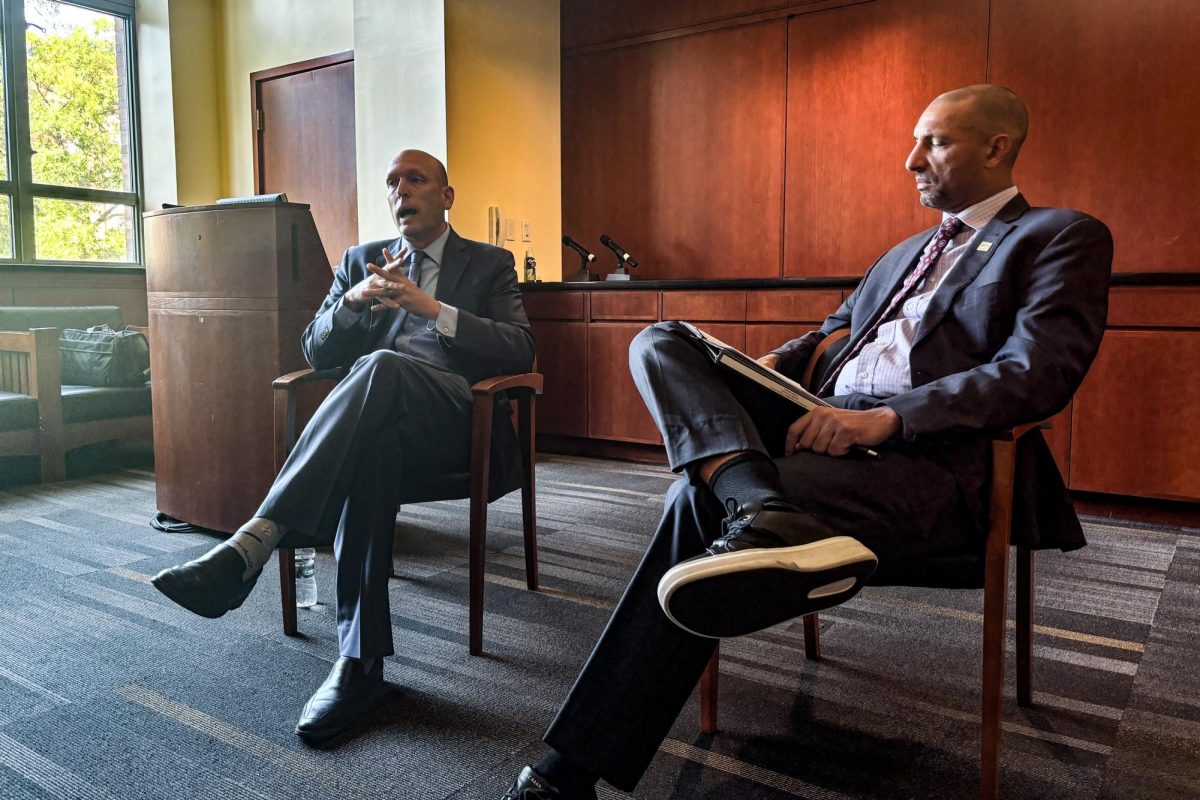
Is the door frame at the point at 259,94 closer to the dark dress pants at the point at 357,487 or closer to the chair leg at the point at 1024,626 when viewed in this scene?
the dark dress pants at the point at 357,487

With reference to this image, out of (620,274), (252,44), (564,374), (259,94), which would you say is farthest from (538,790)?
(252,44)

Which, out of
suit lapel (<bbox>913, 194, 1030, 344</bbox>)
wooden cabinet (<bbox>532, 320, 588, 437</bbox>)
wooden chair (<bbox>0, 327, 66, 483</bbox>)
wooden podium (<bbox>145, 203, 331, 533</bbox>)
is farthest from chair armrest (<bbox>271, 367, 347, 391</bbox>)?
wooden chair (<bbox>0, 327, 66, 483</bbox>)

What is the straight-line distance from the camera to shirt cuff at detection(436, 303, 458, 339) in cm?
207

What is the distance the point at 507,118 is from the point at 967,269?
3784 mm

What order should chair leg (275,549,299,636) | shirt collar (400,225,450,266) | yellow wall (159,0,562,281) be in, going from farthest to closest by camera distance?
yellow wall (159,0,562,281) < shirt collar (400,225,450,266) < chair leg (275,549,299,636)

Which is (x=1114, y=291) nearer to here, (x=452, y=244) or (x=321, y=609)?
(x=452, y=244)

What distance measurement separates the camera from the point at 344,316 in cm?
216

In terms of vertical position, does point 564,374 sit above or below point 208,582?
above

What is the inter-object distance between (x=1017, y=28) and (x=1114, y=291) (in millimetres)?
1524

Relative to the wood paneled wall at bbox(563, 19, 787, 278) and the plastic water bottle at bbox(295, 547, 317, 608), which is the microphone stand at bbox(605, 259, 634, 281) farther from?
the plastic water bottle at bbox(295, 547, 317, 608)

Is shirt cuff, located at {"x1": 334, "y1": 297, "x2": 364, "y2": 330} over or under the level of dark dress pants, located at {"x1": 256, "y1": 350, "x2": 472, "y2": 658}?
over

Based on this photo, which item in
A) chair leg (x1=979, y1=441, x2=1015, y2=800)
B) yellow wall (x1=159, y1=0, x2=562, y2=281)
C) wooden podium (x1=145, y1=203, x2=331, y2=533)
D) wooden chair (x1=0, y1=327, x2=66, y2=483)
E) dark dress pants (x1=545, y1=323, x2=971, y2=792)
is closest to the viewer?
dark dress pants (x1=545, y1=323, x2=971, y2=792)

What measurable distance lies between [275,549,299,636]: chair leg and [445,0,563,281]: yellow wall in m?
2.83

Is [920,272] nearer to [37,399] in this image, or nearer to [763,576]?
[763,576]
